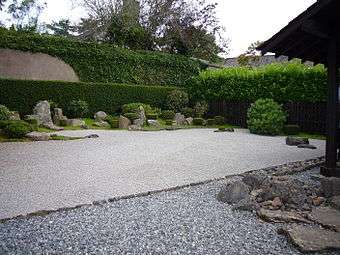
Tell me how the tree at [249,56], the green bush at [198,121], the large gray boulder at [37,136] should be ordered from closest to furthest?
the large gray boulder at [37,136], the green bush at [198,121], the tree at [249,56]

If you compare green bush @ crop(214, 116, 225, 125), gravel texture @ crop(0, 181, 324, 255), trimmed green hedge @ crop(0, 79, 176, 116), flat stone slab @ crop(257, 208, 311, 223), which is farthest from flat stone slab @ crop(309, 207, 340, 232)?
trimmed green hedge @ crop(0, 79, 176, 116)

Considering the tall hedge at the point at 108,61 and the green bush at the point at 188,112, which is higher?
the tall hedge at the point at 108,61

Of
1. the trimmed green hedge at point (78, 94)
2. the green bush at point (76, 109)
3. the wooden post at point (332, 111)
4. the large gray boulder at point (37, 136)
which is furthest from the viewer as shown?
the green bush at point (76, 109)

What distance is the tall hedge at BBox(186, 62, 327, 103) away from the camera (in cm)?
1820

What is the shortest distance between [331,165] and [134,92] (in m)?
17.4

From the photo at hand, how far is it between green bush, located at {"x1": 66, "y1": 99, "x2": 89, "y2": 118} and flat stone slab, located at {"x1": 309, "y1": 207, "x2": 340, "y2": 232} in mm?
17082

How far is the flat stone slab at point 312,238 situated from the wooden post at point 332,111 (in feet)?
10.9

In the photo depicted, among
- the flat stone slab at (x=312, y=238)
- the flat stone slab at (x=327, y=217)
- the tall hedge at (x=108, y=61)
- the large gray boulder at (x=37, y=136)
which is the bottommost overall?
the flat stone slab at (x=312, y=238)

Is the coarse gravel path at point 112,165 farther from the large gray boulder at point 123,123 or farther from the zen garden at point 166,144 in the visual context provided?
the large gray boulder at point 123,123

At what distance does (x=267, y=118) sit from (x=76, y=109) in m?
11.0

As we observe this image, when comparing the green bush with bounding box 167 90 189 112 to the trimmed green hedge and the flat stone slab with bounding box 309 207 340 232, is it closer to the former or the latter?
the trimmed green hedge

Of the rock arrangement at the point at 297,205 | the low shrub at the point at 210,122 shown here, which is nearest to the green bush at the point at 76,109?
the low shrub at the point at 210,122

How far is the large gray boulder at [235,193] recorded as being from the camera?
19.0ft

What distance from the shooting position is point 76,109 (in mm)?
20188
